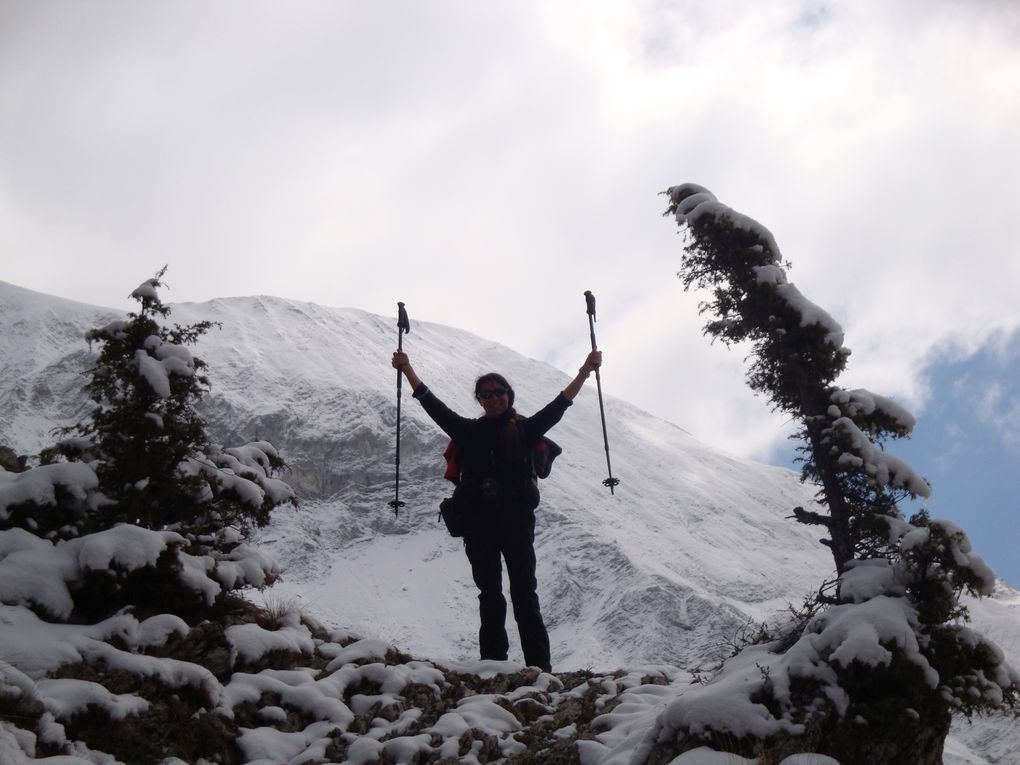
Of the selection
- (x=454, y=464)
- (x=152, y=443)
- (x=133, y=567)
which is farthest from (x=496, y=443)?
(x=133, y=567)

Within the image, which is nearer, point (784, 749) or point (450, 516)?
point (784, 749)

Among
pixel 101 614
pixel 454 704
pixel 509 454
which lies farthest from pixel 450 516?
pixel 101 614

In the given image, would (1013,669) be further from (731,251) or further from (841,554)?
(731,251)

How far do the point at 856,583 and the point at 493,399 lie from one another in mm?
4411

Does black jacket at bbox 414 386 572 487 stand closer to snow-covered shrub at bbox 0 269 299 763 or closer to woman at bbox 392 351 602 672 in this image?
woman at bbox 392 351 602 672

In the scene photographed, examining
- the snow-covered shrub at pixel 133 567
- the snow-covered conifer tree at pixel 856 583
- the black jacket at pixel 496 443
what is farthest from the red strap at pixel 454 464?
the snow-covered conifer tree at pixel 856 583

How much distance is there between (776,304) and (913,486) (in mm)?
1958

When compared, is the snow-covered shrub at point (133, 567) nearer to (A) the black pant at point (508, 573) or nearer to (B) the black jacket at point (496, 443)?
(B) the black jacket at point (496, 443)

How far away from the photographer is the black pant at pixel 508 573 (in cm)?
940

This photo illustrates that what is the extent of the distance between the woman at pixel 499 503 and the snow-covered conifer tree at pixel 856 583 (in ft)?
7.61

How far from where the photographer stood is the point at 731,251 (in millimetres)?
8375

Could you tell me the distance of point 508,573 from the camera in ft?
31.1

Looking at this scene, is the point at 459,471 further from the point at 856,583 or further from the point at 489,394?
the point at 856,583

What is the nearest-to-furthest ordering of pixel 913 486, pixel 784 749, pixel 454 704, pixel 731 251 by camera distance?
pixel 784 749, pixel 913 486, pixel 454 704, pixel 731 251
